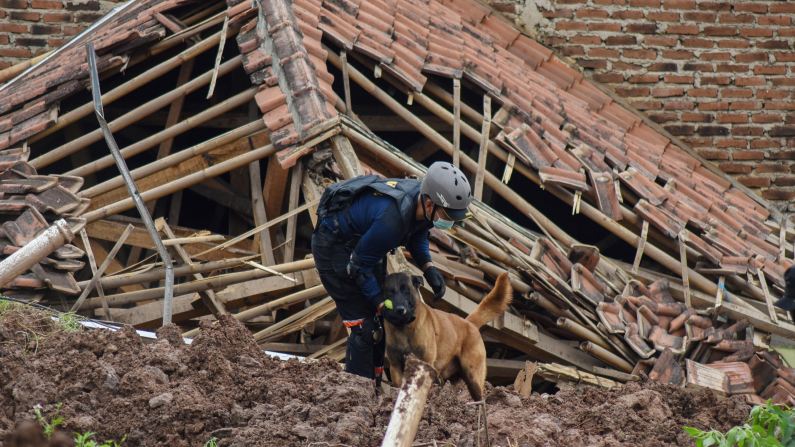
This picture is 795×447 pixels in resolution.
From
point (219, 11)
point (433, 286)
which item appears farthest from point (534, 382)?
point (219, 11)

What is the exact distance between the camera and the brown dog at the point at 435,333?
6.55m

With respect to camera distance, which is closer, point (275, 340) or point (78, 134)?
point (275, 340)

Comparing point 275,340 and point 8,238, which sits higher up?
point 8,238

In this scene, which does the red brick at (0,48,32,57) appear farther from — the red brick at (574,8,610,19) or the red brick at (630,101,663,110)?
the red brick at (630,101,663,110)

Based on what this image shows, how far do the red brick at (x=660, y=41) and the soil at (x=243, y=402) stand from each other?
6.33 meters

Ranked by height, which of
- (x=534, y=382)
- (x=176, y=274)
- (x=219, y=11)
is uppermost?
(x=219, y=11)

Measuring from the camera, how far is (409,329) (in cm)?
668

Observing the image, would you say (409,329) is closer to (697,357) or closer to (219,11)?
(697,357)

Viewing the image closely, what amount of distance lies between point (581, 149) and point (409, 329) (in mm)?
3589

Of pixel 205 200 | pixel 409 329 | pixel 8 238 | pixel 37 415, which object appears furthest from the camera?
pixel 205 200

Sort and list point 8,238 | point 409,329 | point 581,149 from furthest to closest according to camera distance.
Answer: point 581,149 < point 8,238 < point 409,329

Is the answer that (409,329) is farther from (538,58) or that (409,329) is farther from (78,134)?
(538,58)

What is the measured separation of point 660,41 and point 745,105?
1077 mm

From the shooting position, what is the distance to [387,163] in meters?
8.59
